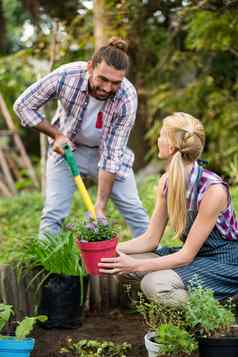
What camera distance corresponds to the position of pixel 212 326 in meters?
2.63

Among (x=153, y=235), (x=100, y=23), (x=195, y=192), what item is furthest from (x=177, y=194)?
(x=100, y=23)

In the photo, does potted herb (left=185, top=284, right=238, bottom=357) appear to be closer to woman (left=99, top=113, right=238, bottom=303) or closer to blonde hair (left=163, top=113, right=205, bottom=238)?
woman (left=99, top=113, right=238, bottom=303)

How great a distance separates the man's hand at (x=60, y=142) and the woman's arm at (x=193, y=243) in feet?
2.80

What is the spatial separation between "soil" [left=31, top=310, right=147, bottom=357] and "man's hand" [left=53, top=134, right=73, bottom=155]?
883 millimetres

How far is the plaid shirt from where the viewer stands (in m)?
3.78

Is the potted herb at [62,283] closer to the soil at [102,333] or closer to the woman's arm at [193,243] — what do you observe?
the soil at [102,333]

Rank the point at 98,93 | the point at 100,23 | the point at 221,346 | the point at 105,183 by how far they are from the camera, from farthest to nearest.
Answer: the point at 100,23
the point at 105,183
the point at 98,93
the point at 221,346

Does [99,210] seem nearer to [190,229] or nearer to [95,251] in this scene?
[95,251]

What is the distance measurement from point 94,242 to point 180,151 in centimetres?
55

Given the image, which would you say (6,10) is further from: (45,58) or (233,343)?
(233,343)

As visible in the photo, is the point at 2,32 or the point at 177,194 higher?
the point at 177,194

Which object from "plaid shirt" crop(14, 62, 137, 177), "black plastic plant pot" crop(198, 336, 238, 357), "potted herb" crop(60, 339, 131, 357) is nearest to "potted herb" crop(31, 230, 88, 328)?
"potted herb" crop(60, 339, 131, 357)

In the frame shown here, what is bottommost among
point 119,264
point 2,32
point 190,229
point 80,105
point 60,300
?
point 2,32

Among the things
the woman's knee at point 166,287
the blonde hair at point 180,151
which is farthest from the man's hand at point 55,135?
the woman's knee at point 166,287
